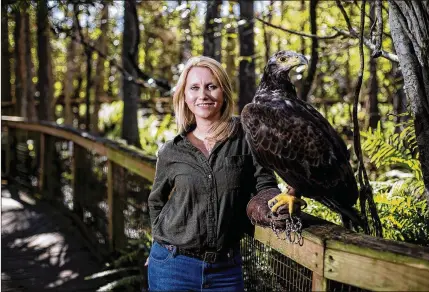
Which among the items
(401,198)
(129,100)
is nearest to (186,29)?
Answer: (129,100)

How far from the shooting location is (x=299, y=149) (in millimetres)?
2305

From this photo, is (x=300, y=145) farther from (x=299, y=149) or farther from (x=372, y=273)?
(x=372, y=273)

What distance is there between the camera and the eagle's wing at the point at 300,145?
7.50ft

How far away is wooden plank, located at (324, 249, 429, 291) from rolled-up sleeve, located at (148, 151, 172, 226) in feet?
3.47

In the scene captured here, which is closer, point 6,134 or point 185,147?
point 185,147

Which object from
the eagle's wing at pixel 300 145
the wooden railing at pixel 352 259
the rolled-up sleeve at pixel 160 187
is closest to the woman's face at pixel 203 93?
the rolled-up sleeve at pixel 160 187

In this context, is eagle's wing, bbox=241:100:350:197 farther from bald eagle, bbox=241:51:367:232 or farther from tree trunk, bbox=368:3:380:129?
tree trunk, bbox=368:3:380:129

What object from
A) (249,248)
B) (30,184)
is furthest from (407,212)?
(30,184)

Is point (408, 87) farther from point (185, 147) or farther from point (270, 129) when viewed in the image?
point (185, 147)

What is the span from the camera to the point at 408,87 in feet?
8.63

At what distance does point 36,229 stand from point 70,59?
10742 millimetres

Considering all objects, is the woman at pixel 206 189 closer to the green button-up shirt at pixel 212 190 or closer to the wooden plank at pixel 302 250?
the green button-up shirt at pixel 212 190

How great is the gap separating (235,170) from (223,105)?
13.8 inches

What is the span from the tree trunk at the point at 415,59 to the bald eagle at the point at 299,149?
18.5 inches
